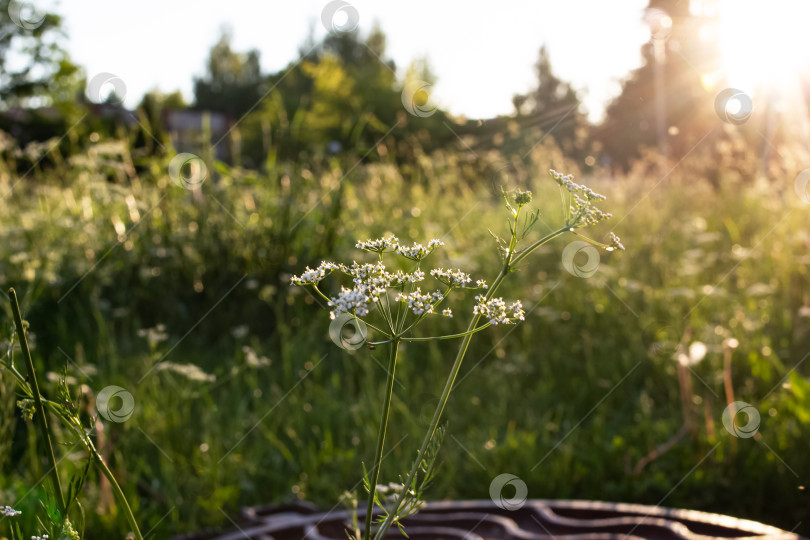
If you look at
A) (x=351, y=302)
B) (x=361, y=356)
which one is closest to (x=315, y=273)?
(x=351, y=302)

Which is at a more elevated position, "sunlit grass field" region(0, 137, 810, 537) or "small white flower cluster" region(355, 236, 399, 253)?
"sunlit grass field" region(0, 137, 810, 537)

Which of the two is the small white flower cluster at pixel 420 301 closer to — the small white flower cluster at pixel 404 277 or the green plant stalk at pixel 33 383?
the small white flower cluster at pixel 404 277

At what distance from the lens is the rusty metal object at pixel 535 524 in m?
1.34

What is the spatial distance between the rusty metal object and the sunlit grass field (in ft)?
2.10

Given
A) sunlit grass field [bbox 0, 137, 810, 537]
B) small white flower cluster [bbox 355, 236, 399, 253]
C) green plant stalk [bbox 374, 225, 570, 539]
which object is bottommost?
green plant stalk [bbox 374, 225, 570, 539]

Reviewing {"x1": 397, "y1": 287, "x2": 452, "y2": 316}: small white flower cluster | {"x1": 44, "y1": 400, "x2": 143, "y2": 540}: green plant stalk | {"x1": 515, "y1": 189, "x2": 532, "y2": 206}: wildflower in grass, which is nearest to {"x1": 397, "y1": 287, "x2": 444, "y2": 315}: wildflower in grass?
{"x1": 397, "y1": 287, "x2": 452, "y2": 316}: small white flower cluster

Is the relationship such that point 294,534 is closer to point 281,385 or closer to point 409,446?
point 409,446

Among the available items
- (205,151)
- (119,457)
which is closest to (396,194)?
(205,151)

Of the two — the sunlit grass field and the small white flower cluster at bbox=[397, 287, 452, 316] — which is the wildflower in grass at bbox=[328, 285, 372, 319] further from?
the sunlit grass field

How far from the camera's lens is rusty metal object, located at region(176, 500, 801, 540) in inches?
52.9

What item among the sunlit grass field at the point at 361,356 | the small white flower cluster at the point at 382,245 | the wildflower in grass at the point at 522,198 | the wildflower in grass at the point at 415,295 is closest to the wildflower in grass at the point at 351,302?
the wildflower in grass at the point at 415,295

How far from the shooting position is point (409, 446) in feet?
9.45

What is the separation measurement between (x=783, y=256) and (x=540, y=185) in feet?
8.38

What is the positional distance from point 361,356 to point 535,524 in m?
2.07
